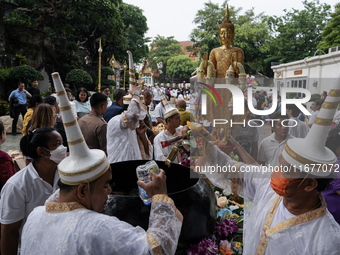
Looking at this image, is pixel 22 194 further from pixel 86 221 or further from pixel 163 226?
pixel 163 226

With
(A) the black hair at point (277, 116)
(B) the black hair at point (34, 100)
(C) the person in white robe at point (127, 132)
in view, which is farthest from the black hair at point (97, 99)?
(A) the black hair at point (277, 116)

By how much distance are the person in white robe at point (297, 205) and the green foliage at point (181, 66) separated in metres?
48.5

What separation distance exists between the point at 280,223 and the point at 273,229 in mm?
57

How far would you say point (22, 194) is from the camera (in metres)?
2.14

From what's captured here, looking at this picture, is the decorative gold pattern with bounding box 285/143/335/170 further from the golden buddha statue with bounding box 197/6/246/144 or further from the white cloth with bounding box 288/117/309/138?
the golden buddha statue with bounding box 197/6/246/144

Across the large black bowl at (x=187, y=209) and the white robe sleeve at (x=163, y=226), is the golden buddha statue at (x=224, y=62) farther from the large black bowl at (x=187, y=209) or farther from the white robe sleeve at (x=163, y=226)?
the white robe sleeve at (x=163, y=226)

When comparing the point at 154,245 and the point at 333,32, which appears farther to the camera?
the point at 333,32

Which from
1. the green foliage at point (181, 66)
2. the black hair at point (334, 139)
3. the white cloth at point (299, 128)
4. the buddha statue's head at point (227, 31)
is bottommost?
the black hair at point (334, 139)

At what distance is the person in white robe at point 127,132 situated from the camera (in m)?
3.75

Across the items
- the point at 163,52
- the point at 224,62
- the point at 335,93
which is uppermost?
the point at 163,52

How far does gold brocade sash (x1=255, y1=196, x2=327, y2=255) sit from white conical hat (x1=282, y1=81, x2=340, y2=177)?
9.3 inches

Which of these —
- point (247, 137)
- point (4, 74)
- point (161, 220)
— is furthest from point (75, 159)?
point (4, 74)

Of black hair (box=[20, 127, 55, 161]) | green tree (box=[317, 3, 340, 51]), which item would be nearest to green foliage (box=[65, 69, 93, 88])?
black hair (box=[20, 127, 55, 161])

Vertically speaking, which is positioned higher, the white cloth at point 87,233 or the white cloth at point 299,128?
the white cloth at point 299,128
